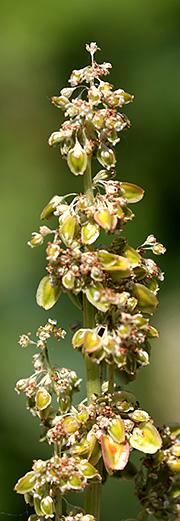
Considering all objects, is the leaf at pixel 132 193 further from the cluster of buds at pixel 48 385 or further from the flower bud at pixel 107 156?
the cluster of buds at pixel 48 385

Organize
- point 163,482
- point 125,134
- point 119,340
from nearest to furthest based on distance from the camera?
point 119,340 < point 163,482 < point 125,134

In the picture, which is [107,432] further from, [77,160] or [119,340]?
[77,160]

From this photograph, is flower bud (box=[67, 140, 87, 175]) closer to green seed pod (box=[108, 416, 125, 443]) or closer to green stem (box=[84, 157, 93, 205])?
green stem (box=[84, 157, 93, 205])

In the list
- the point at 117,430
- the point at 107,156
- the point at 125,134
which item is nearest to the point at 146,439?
the point at 117,430

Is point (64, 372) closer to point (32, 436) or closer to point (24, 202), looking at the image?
point (32, 436)

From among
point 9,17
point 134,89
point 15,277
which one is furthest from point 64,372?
point 9,17

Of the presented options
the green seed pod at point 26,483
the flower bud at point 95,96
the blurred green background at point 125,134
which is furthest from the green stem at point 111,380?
the blurred green background at point 125,134

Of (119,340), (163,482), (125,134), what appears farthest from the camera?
(125,134)
